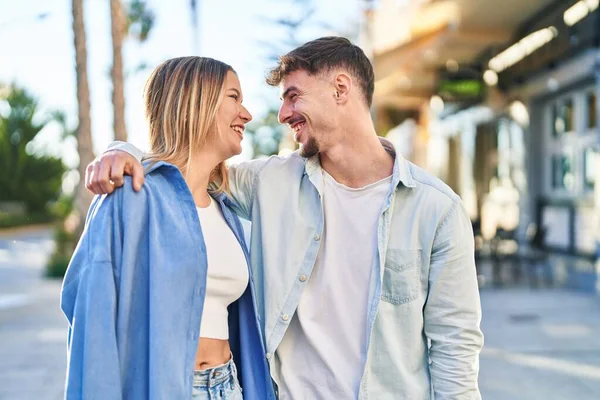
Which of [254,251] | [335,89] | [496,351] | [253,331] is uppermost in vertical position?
[335,89]

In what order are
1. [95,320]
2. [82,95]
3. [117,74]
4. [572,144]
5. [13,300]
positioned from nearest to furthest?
1. [95,320]
2. [13,300]
3. [117,74]
4. [82,95]
5. [572,144]

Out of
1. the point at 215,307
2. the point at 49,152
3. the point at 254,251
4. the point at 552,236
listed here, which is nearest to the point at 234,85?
the point at 254,251

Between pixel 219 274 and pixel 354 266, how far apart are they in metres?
0.44

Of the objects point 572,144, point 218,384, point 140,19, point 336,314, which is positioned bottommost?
point 218,384

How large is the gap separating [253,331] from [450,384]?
0.65 m

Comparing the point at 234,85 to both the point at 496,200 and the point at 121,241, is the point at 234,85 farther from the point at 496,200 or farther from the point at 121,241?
the point at 496,200

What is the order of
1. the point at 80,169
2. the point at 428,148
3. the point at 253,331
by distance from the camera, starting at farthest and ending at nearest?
the point at 428,148
the point at 80,169
the point at 253,331

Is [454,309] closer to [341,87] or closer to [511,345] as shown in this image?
[341,87]

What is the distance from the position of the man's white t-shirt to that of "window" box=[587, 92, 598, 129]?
998cm

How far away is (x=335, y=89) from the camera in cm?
242

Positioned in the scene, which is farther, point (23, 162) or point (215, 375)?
point (23, 162)

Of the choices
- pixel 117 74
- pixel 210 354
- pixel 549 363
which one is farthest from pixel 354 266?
pixel 117 74

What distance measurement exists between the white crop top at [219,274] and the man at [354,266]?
4.3 inches

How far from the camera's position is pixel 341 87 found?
7.95ft
